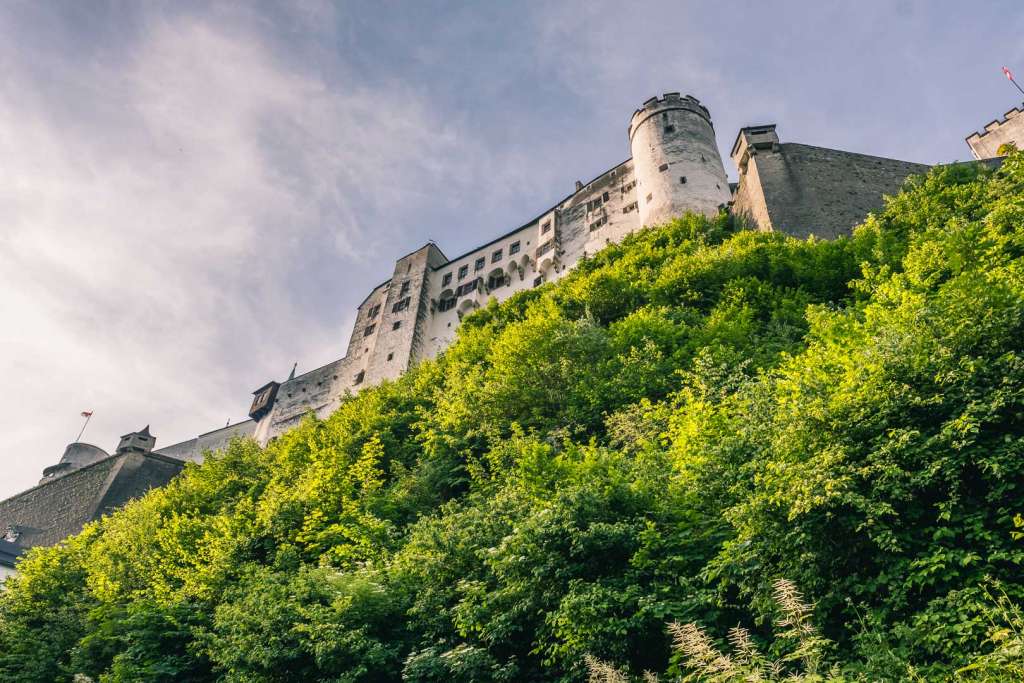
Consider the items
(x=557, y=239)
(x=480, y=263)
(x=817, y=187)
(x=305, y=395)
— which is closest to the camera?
(x=817, y=187)

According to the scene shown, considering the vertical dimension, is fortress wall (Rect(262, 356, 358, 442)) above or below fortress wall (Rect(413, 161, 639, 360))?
below

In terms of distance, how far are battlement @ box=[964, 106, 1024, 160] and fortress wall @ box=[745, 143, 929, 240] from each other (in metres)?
12.7

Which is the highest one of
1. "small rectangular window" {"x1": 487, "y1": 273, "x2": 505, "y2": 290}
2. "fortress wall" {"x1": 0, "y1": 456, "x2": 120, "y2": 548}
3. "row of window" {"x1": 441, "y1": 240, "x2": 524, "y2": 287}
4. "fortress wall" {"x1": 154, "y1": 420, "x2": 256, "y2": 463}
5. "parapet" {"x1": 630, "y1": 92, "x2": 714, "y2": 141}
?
"parapet" {"x1": 630, "y1": 92, "x2": 714, "y2": 141}

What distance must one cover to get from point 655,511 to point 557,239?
112 feet

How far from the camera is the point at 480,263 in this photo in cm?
4875

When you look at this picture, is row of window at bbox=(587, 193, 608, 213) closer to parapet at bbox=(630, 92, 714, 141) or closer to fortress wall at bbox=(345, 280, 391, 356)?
parapet at bbox=(630, 92, 714, 141)

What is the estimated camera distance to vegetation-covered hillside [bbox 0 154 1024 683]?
7.47 metres

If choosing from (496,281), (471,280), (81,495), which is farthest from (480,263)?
(81,495)

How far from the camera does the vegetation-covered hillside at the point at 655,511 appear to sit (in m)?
7.47

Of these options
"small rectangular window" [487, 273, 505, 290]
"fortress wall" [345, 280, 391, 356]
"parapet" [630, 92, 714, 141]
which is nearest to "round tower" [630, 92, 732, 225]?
"parapet" [630, 92, 714, 141]

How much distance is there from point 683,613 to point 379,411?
60.5 feet

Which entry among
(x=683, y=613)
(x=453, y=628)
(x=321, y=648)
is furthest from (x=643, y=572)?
(x=321, y=648)

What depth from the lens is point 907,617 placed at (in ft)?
23.5

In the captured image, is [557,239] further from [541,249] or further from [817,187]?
[817,187]
